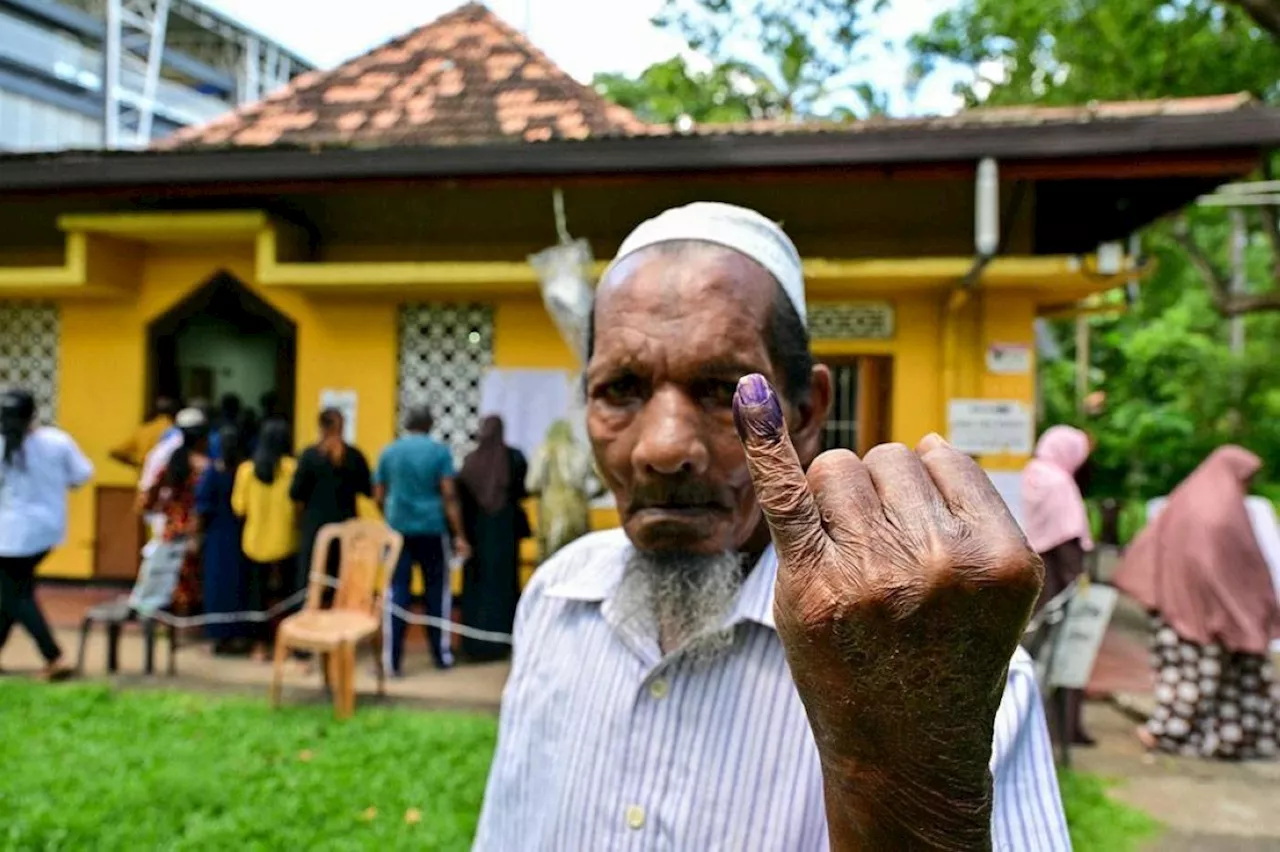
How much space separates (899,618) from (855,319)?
22.2ft

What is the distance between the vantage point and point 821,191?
7.25 metres

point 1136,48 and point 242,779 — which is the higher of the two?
point 1136,48

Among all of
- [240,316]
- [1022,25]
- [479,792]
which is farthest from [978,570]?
[1022,25]

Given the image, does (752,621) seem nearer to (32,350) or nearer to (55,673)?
(55,673)

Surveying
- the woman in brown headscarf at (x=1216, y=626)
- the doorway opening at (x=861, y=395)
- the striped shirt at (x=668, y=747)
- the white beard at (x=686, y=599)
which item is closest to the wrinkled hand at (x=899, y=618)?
the striped shirt at (x=668, y=747)

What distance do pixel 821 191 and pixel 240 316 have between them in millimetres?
7921

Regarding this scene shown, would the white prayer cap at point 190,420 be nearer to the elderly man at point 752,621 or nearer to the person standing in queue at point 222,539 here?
the person standing in queue at point 222,539

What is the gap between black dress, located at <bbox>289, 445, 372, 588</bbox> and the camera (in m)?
6.06

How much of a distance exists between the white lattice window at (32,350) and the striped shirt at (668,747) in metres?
9.05

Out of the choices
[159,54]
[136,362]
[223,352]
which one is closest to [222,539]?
[136,362]

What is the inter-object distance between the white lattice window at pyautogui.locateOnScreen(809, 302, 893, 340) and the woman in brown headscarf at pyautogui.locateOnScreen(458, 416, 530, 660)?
267 cm

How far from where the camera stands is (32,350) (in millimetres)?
8688

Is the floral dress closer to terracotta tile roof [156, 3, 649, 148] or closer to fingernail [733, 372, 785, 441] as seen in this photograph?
terracotta tile roof [156, 3, 649, 148]

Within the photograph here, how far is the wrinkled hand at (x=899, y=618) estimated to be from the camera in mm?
708
